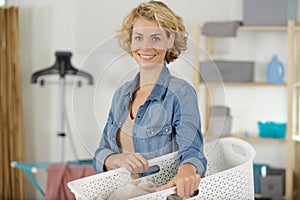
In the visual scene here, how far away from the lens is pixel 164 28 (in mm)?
1346

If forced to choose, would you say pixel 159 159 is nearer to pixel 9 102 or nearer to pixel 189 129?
pixel 189 129

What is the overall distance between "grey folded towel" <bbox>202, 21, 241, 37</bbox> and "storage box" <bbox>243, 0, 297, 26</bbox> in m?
0.07

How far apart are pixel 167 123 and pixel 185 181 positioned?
136 millimetres

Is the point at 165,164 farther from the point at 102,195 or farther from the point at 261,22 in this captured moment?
the point at 261,22

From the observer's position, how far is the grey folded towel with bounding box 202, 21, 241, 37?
3193 mm

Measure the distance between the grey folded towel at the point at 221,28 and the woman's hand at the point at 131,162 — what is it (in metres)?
1.94

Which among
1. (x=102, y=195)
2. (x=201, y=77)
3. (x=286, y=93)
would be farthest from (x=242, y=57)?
(x=102, y=195)

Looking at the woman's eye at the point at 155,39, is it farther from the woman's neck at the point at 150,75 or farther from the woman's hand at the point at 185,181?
the woman's hand at the point at 185,181

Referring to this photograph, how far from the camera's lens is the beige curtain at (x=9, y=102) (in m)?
3.48

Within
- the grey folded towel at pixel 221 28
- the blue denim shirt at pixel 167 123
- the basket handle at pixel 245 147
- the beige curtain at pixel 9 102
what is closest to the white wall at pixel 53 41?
the grey folded towel at pixel 221 28

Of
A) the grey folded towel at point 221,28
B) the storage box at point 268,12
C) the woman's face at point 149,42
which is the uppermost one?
the storage box at point 268,12

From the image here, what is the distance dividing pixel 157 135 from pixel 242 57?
2138mm

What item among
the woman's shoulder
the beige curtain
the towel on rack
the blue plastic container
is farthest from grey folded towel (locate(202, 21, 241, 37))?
the woman's shoulder

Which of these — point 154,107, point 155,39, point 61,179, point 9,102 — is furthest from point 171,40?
point 9,102
